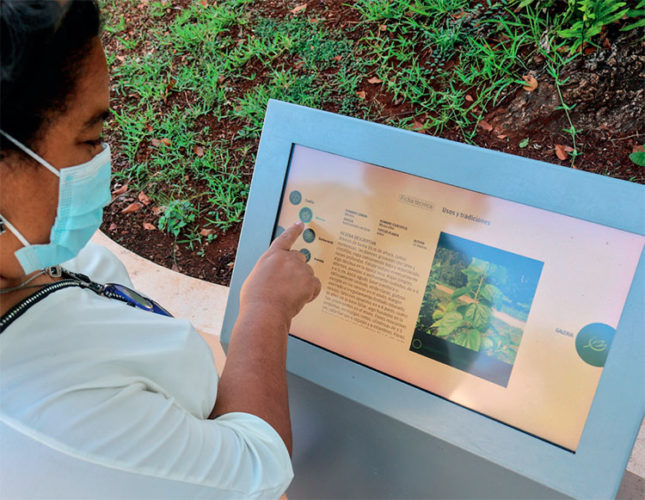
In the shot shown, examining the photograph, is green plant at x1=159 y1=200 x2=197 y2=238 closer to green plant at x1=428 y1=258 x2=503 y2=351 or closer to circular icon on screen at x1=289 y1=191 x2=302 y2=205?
circular icon on screen at x1=289 y1=191 x2=302 y2=205

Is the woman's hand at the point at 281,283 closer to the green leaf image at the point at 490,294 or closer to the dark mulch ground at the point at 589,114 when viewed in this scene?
the green leaf image at the point at 490,294

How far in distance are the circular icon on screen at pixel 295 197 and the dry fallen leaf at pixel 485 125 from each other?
1.21m

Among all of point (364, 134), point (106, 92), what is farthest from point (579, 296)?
point (106, 92)

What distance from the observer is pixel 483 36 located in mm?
2201

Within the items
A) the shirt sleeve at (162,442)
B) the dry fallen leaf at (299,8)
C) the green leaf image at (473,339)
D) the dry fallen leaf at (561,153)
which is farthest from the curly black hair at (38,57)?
the dry fallen leaf at (299,8)

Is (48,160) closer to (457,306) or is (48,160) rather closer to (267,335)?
(267,335)

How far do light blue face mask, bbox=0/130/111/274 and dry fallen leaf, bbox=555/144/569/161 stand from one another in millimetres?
1664

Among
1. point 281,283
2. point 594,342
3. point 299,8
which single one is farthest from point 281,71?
point 594,342

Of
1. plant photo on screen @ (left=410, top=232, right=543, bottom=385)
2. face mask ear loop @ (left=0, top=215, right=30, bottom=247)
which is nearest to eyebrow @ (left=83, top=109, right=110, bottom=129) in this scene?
face mask ear loop @ (left=0, top=215, right=30, bottom=247)

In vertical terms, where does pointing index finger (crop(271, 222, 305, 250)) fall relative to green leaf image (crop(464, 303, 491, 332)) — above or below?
above

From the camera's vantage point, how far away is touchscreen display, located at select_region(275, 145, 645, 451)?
0.98 metres

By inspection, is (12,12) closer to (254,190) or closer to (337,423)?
(254,190)

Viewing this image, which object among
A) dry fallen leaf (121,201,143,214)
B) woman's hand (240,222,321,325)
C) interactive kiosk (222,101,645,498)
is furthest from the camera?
dry fallen leaf (121,201,143,214)

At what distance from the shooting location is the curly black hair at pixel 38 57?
63cm
